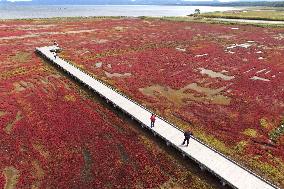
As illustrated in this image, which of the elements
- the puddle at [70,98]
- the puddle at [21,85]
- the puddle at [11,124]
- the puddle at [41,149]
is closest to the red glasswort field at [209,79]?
the puddle at [70,98]

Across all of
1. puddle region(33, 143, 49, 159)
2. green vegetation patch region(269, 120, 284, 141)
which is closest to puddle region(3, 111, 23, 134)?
puddle region(33, 143, 49, 159)

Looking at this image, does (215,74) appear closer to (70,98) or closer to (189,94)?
(189,94)

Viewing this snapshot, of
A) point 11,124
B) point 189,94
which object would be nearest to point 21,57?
point 11,124

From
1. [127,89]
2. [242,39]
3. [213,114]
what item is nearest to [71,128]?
[127,89]

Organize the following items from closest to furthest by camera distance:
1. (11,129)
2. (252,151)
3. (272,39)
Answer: (252,151) < (11,129) < (272,39)

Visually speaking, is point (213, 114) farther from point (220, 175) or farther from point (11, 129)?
point (11, 129)

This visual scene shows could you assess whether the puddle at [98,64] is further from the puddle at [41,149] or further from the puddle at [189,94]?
the puddle at [41,149]

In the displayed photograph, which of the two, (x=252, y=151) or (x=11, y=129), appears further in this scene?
(x=11, y=129)
